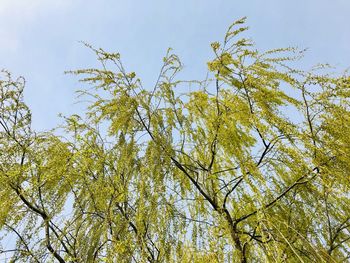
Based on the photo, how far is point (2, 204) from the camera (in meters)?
2.78

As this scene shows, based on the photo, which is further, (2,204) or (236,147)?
(236,147)

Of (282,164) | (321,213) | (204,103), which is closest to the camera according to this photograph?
(321,213)

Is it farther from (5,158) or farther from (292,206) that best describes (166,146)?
(5,158)

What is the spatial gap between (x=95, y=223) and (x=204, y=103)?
128 cm

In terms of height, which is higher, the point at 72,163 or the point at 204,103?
the point at 204,103

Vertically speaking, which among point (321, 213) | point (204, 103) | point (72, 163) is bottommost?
point (321, 213)

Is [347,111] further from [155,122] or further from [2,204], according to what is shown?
[2,204]

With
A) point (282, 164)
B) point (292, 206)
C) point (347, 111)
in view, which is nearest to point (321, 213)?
point (292, 206)

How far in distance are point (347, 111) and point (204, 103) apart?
113 cm

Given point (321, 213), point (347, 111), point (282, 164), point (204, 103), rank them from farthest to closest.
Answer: point (204, 103) < point (282, 164) < point (321, 213) < point (347, 111)

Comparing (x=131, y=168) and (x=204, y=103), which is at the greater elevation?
(x=204, y=103)

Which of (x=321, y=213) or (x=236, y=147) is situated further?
(x=236, y=147)

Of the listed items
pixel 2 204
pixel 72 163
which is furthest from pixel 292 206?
pixel 2 204

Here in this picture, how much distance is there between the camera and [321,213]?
280 centimetres
